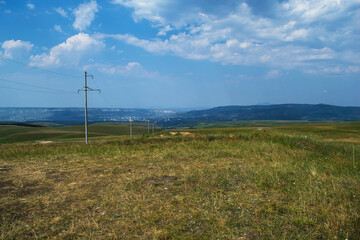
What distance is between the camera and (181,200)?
7613mm

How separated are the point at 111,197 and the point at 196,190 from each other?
3.01 m

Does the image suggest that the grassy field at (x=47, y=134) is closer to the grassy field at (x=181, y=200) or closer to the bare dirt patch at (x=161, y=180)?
the grassy field at (x=181, y=200)

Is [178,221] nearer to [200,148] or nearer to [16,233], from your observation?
[16,233]

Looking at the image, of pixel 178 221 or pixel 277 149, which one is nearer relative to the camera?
pixel 178 221

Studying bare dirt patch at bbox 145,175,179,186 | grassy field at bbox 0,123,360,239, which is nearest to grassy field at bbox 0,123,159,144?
grassy field at bbox 0,123,360,239

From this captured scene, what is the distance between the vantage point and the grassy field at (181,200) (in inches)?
221

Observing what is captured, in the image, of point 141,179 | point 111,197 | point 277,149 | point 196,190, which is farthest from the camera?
point 277,149

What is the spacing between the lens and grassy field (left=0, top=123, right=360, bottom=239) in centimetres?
562

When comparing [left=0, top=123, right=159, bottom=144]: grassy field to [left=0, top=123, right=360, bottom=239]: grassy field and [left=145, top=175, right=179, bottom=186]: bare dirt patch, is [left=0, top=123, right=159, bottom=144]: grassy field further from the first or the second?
[left=145, top=175, right=179, bottom=186]: bare dirt patch

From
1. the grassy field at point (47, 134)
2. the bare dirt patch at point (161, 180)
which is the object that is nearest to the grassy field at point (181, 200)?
the bare dirt patch at point (161, 180)

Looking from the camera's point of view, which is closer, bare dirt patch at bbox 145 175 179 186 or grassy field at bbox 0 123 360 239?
grassy field at bbox 0 123 360 239

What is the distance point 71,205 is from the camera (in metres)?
7.48

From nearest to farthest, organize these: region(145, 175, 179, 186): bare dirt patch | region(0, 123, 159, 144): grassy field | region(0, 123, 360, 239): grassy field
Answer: region(0, 123, 360, 239): grassy field → region(145, 175, 179, 186): bare dirt patch → region(0, 123, 159, 144): grassy field

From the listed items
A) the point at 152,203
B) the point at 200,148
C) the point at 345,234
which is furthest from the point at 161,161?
the point at 345,234
